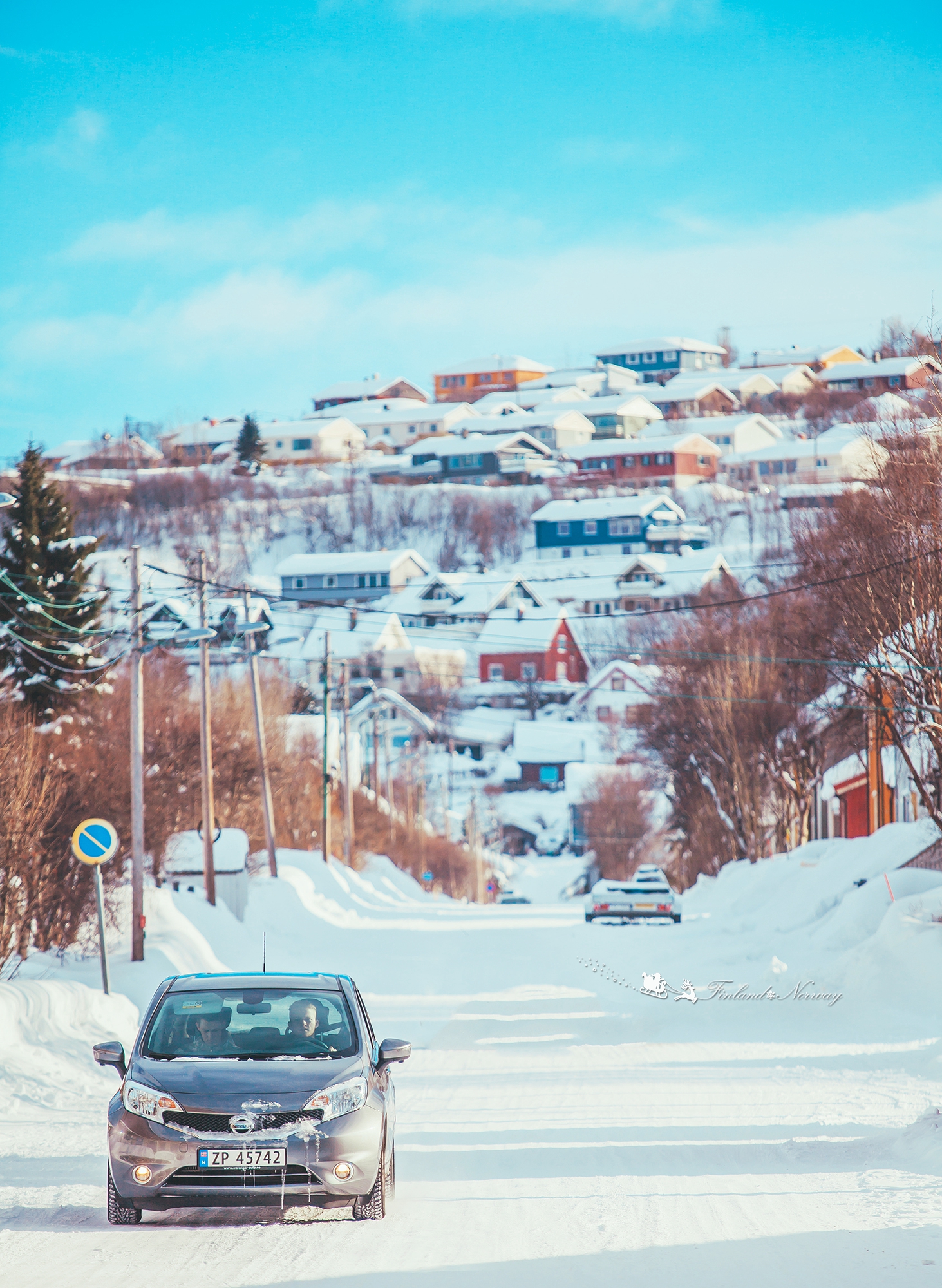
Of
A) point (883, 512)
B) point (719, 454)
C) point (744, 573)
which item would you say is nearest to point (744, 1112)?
point (883, 512)

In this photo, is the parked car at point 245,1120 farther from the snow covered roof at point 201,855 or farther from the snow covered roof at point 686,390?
the snow covered roof at point 686,390

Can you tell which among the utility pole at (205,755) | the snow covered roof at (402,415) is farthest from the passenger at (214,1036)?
the snow covered roof at (402,415)

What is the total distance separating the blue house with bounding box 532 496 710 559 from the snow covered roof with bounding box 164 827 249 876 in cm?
10447

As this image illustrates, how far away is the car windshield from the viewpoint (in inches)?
324

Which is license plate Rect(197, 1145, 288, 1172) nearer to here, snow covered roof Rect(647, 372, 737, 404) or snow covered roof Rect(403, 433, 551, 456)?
snow covered roof Rect(403, 433, 551, 456)

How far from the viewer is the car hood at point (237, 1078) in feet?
24.7

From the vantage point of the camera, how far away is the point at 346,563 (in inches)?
5162

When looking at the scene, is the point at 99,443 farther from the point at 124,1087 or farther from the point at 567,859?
the point at 124,1087

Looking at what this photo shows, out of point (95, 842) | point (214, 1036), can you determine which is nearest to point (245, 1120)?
point (214, 1036)

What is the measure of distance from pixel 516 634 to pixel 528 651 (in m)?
2.14

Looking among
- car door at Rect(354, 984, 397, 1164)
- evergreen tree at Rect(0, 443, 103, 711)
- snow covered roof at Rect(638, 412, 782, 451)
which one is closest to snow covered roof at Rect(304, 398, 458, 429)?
snow covered roof at Rect(638, 412, 782, 451)

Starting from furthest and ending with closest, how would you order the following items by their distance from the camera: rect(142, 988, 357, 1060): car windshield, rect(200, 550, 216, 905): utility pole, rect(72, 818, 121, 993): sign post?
rect(200, 550, 216, 905): utility pole → rect(72, 818, 121, 993): sign post → rect(142, 988, 357, 1060): car windshield

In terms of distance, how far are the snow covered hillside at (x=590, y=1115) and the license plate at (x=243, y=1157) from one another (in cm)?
37

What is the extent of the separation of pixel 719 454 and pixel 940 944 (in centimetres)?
15297
